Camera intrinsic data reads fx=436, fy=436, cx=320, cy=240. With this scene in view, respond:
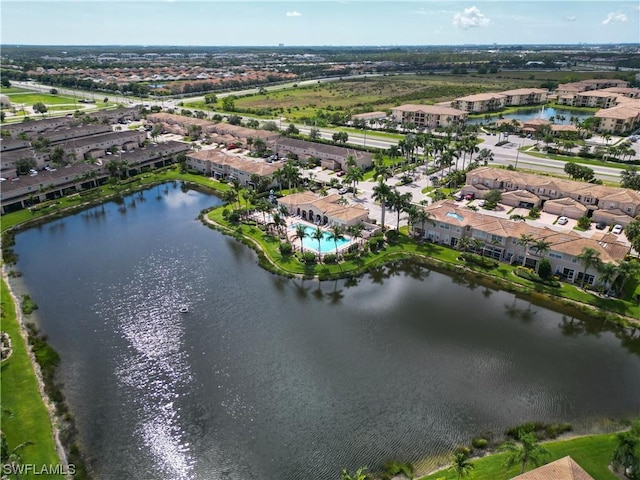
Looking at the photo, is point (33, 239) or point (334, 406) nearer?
point (334, 406)

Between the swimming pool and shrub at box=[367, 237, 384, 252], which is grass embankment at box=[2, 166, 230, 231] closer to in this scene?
shrub at box=[367, 237, 384, 252]

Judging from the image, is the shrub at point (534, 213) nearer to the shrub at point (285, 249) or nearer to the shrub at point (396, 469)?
the shrub at point (285, 249)

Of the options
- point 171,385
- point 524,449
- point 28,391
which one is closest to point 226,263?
point 171,385

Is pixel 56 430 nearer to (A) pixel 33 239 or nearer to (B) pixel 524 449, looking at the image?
(B) pixel 524 449

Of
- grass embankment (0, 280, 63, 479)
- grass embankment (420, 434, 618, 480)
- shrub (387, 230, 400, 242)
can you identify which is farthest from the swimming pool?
grass embankment (0, 280, 63, 479)

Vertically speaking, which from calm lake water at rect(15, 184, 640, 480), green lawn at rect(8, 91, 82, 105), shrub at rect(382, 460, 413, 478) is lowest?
shrub at rect(382, 460, 413, 478)

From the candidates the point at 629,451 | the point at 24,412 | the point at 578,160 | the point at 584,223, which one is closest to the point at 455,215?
the point at 584,223

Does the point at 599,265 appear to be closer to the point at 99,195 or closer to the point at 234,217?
the point at 234,217
